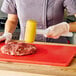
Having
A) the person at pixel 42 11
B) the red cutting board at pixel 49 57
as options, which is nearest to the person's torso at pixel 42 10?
the person at pixel 42 11

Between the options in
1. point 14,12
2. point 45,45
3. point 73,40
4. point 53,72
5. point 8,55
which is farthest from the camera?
point 73,40

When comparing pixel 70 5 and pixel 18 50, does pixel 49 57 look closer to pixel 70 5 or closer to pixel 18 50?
pixel 18 50

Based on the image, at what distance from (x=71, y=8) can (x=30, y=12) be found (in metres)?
0.30

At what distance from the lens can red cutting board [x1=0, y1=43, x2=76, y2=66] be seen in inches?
47.9

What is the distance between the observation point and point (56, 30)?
154 centimetres

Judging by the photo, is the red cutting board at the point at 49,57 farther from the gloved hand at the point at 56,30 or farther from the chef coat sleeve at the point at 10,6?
the chef coat sleeve at the point at 10,6

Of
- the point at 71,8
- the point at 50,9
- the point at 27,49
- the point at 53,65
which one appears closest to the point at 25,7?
the point at 50,9

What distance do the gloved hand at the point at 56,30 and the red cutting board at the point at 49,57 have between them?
9 centimetres

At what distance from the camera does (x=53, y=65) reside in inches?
46.8

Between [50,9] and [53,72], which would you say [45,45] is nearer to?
[50,9]

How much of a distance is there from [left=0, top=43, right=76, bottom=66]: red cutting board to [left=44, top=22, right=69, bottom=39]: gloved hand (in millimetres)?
89

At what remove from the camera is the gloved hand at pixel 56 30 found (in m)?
1.52

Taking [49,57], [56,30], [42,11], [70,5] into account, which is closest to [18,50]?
[49,57]

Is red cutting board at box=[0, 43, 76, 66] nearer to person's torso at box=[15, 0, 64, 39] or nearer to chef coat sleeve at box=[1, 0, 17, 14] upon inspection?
person's torso at box=[15, 0, 64, 39]
